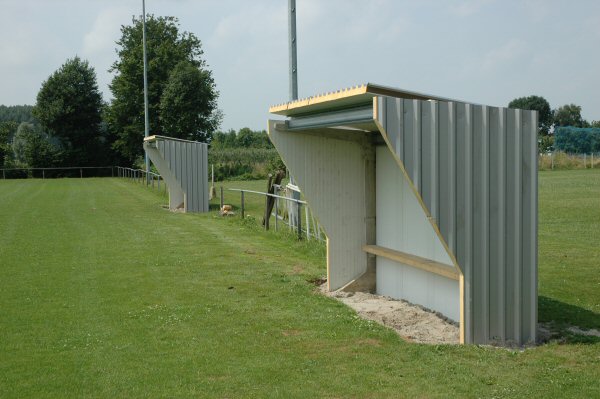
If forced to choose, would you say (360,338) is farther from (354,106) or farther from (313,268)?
(313,268)

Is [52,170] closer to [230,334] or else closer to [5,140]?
[5,140]

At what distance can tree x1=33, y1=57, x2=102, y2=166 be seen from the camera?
196 feet

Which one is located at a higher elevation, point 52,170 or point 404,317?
point 52,170

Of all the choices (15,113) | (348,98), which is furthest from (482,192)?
(15,113)

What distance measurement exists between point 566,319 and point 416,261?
169cm

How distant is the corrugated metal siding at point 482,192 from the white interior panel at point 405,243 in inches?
35.8

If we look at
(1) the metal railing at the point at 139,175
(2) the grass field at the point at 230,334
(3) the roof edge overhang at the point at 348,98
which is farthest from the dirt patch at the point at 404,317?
(1) the metal railing at the point at 139,175

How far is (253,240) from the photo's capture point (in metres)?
15.3

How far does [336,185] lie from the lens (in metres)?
9.58

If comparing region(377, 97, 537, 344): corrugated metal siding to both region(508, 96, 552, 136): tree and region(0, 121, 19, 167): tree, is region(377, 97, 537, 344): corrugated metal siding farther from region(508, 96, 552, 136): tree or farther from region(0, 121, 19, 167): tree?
region(508, 96, 552, 136): tree

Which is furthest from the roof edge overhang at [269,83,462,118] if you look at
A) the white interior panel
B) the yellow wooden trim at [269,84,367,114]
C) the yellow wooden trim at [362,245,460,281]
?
the yellow wooden trim at [362,245,460,281]

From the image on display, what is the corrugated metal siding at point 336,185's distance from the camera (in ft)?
31.1

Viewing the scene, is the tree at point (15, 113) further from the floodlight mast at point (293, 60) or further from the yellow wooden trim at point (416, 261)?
the yellow wooden trim at point (416, 261)

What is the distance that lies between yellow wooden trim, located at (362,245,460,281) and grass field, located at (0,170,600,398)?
88 cm
